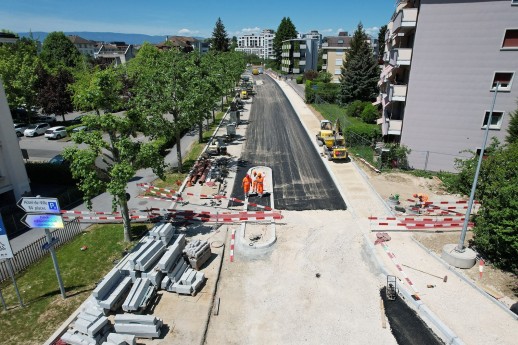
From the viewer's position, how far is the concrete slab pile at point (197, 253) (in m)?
14.0

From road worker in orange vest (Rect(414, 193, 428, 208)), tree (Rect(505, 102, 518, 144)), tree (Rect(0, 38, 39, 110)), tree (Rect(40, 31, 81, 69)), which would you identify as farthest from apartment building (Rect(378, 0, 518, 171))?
tree (Rect(40, 31, 81, 69))

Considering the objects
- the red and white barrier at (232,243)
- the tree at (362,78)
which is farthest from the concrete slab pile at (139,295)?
the tree at (362,78)

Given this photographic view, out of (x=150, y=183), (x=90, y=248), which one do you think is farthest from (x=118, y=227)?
(x=150, y=183)

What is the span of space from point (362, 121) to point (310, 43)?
72922mm

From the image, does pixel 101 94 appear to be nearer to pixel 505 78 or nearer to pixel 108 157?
pixel 108 157

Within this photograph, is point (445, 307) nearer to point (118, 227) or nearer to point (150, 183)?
point (118, 227)

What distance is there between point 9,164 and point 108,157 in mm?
9444

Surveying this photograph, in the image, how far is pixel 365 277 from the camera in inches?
543

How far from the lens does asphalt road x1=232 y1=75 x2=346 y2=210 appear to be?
2072 cm

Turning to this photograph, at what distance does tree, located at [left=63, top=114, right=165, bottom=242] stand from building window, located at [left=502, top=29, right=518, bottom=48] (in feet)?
76.9

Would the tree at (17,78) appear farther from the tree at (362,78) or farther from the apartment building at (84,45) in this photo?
the apartment building at (84,45)

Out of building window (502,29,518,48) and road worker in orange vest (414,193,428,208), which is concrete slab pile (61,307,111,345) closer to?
road worker in orange vest (414,193,428,208)

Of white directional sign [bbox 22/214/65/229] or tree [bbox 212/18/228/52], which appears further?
tree [bbox 212/18/228/52]

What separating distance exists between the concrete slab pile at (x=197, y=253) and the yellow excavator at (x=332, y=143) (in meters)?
15.7
